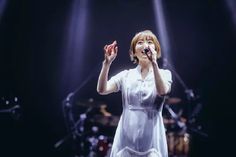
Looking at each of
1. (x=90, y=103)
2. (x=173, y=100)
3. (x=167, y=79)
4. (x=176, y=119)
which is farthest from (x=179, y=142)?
(x=167, y=79)

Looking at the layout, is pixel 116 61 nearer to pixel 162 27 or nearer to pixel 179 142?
pixel 162 27

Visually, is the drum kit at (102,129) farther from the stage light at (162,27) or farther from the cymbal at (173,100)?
the stage light at (162,27)

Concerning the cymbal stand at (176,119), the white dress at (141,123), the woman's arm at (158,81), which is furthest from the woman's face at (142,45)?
the cymbal stand at (176,119)

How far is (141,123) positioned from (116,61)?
164 inches

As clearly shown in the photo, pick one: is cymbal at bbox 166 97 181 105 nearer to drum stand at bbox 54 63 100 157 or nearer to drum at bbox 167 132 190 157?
drum at bbox 167 132 190 157

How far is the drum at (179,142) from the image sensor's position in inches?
243

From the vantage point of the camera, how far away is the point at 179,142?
616 centimetres

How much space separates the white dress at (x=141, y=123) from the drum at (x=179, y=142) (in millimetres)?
4076

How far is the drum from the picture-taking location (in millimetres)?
6160

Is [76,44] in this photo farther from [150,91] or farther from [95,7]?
[150,91]

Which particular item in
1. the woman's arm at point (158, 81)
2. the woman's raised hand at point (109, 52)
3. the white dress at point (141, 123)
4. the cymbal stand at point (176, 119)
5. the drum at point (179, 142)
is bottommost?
the drum at point (179, 142)

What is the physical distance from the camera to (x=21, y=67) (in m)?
6.05

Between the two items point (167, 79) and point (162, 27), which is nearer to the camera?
point (167, 79)

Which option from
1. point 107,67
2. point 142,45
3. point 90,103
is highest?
point 142,45
